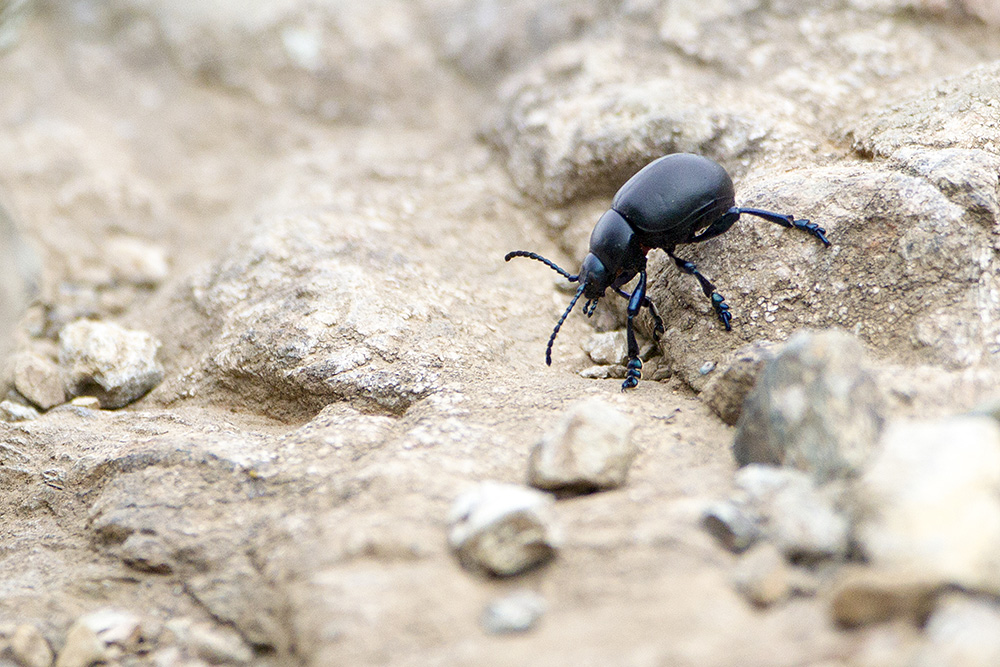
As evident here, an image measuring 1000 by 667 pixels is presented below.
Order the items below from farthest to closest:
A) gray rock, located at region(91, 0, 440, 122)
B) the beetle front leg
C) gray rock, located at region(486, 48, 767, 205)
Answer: gray rock, located at region(91, 0, 440, 122), gray rock, located at region(486, 48, 767, 205), the beetle front leg

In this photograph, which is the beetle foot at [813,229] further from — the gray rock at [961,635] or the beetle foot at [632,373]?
the gray rock at [961,635]

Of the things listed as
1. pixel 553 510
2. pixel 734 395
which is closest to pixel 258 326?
pixel 553 510

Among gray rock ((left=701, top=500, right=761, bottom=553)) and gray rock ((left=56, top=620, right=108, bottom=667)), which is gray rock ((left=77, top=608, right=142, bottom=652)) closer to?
gray rock ((left=56, top=620, right=108, bottom=667))

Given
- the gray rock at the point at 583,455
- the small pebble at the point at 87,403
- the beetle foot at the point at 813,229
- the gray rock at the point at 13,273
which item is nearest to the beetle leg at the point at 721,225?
the beetle foot at the point at 813,229

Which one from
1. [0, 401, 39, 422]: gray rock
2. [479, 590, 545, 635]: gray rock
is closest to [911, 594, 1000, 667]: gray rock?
[479, 590, 545, 635]: gray rock

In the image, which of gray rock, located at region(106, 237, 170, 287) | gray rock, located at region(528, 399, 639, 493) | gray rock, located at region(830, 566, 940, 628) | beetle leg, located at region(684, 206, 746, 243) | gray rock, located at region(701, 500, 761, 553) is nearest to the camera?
gray rock, located at region(830, 566, 940, 628)
